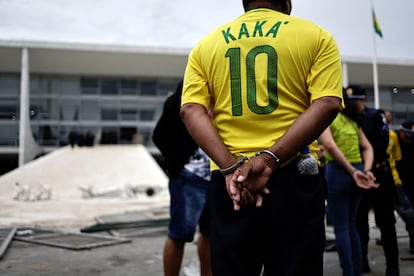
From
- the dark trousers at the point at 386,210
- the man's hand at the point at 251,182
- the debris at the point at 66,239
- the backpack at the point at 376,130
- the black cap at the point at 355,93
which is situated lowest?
the debris at the point at 66,239

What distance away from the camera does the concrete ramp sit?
985 cm

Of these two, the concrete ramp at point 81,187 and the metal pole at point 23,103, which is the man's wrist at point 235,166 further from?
the metal pole at point 23,103

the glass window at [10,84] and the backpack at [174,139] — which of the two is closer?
the backpack at [174,139]

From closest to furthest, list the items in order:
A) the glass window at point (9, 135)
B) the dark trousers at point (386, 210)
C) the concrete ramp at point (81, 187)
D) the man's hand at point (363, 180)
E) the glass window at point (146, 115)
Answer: the man's hand at point (363, 180) < the dark trousers at point (386, 210) < the concrete ramp at point (81, 187) < the glass window at point (9, 135) < the glass window at point (146, 115)

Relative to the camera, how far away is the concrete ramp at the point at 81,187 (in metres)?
9.85

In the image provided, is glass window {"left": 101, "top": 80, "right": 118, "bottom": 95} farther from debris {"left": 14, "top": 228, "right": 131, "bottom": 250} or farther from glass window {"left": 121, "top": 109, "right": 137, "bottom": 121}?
debris {"left": 14, "top": 228, "right": 131, "bottom": 250}

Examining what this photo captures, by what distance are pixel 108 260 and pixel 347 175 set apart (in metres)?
2.58

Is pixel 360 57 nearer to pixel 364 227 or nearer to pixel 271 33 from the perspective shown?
pixel 364 227

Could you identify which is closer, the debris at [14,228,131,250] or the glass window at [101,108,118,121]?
the debris at [14,228,131,250]

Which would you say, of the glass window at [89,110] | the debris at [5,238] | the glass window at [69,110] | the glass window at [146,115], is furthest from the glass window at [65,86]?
Answer: the debris at [5,238]

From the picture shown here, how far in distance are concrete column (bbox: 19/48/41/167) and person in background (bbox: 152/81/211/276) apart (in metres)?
26.8

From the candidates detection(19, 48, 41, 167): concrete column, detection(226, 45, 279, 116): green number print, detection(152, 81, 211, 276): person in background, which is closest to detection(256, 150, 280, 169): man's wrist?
detection(226, 45, 279, 116): green number print

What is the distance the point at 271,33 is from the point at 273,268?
0.81 metres

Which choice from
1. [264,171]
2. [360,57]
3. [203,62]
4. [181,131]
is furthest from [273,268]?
[360,57]
